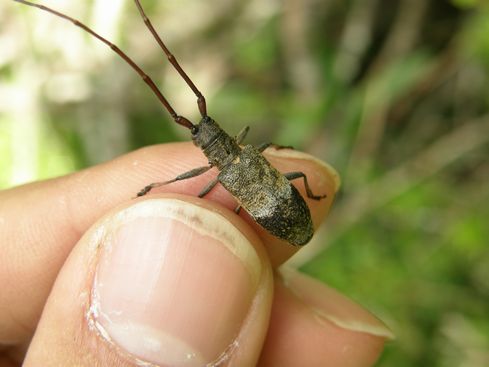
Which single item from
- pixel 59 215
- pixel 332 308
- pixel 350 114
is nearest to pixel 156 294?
pixel 59 215

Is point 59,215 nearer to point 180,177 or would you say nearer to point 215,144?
point 180,177

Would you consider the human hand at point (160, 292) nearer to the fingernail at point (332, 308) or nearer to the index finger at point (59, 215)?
the fingernail at point (332, 308)

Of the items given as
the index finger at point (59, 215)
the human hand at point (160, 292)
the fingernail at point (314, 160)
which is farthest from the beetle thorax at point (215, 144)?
the human hand at point (160, 292)

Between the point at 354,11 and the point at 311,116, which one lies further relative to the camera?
the point at 354,11

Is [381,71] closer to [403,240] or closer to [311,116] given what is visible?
[311,116]

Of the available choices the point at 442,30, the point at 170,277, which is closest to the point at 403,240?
the point at 442,30

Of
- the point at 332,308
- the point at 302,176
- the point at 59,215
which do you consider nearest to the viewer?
the point at 59,215

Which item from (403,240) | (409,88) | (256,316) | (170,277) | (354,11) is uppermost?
(170,277)
